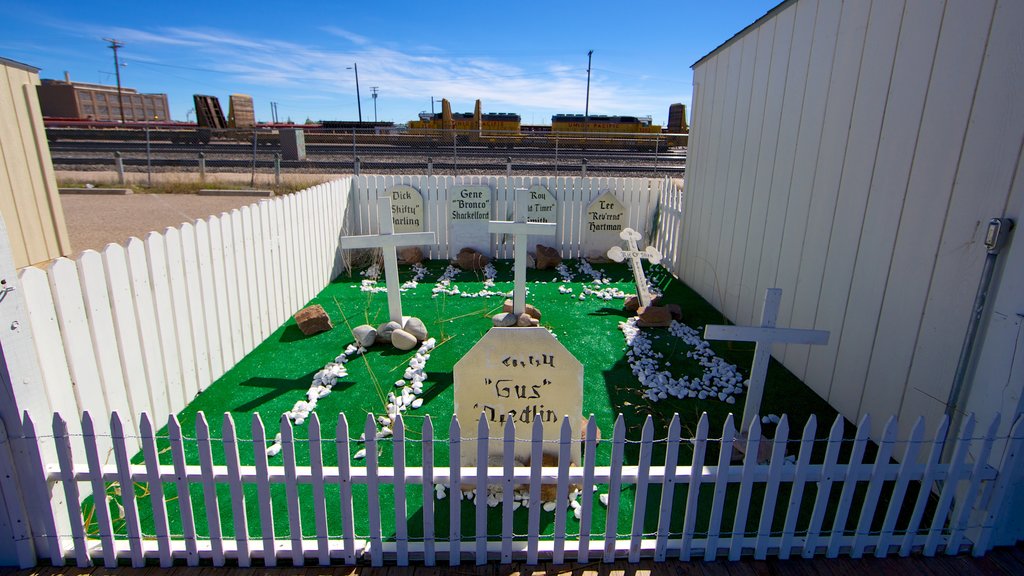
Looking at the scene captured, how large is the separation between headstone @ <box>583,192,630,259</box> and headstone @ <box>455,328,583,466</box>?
6405 millimetres

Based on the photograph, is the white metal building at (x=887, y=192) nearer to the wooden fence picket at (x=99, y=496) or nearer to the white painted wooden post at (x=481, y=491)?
the white painted wooden post at (x=481, y=491)

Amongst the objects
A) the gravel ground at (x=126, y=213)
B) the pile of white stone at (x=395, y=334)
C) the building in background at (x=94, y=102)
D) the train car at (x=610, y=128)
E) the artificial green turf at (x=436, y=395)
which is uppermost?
the building in background at (x=94, y=102)

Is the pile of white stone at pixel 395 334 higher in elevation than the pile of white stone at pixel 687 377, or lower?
higher

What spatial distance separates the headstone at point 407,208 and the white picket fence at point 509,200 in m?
0.10

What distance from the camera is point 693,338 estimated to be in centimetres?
548

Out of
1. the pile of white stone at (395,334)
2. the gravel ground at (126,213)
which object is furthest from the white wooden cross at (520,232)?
the gravel ground at (126,213)

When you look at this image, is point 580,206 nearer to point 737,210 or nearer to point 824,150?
point 737,210

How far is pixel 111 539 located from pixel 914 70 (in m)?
5.06

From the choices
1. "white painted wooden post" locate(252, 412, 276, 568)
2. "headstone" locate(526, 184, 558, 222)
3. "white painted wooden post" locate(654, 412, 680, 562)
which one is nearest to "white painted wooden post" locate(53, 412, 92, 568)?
"white painted wooden post" locate(252, 412, 276, 568)

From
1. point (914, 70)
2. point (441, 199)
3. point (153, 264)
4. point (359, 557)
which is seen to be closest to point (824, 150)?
point (914, 70)

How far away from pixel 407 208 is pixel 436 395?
16.9 feet

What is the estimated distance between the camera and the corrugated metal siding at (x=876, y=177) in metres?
2.85

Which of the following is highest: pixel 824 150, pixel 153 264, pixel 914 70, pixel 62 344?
pixel 914 70

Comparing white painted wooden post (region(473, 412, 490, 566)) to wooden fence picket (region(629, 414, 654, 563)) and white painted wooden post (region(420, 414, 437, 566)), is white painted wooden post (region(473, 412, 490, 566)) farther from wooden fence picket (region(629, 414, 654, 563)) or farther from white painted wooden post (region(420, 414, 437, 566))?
wooden fence picket (region(629, 414, 654, 563))
